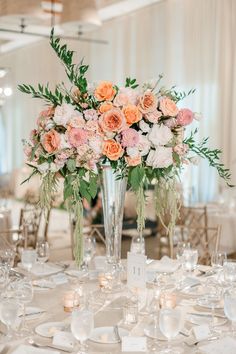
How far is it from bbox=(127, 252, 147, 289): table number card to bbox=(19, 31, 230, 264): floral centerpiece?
6.4 inches

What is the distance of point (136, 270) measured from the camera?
7.79 feet

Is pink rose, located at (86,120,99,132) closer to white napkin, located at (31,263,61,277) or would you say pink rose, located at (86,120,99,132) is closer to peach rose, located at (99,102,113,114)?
peach rose, located at (99,102,113,114)

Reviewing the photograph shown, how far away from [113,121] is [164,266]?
1134 millimetres

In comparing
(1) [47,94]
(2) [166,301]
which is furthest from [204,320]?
(1) [47,94]

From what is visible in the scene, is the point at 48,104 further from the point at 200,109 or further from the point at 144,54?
the point at 144,54

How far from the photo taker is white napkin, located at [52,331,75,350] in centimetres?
186

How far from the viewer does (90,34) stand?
950cm

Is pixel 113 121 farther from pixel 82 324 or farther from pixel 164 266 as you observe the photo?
pixel 164 266

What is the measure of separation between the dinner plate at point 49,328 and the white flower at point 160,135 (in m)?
0.82

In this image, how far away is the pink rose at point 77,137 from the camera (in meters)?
2.15

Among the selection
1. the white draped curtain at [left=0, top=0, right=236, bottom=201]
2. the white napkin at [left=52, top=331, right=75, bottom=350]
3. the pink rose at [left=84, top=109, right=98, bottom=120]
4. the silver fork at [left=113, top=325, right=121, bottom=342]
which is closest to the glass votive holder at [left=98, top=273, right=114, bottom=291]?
the silver fork at [left=113, top=325, right=121, bottom=342]

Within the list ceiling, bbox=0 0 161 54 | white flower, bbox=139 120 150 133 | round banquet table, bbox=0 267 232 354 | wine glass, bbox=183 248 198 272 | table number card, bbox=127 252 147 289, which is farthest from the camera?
ceiling, bbox=0 0 161 54

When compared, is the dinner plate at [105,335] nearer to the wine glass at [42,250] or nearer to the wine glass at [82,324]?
the wine glass at [82,324]

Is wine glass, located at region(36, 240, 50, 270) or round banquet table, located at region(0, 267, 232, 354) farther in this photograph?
wine glass, located at region(36, 240, 50, 270)
